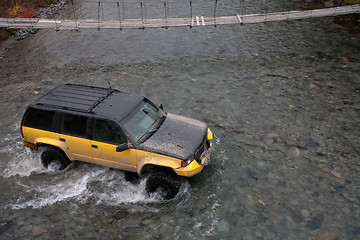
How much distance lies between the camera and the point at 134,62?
1750 centimetres

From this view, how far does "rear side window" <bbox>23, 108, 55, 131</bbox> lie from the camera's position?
9570 mm

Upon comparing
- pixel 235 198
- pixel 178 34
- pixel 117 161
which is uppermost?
pixel 178 34

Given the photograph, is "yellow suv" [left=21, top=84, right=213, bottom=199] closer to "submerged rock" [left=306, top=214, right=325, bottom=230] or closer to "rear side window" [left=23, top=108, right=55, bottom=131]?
"rear side window" [left=23, top=108, right=55, bottom=131]

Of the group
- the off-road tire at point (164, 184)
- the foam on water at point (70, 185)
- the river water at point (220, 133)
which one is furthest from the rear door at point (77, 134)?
the off-road tire at point (164, 184)

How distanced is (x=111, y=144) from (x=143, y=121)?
1.07m

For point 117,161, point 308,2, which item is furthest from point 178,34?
point 117,161

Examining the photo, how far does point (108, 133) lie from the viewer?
9.09 metres

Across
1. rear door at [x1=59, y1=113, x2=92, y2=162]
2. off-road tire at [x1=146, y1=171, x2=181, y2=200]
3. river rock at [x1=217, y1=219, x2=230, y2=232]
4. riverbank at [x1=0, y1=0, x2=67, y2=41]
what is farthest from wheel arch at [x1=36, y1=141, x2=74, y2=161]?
riverbank at [x1=0, y1=0, x2=67, y2=41]

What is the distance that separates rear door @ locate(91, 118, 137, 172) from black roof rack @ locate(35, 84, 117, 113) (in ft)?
2.12

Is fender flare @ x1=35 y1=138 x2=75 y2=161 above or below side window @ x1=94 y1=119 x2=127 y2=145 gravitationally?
below

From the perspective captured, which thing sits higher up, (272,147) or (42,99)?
(42,99)

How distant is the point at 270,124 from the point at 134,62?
27.3 feet

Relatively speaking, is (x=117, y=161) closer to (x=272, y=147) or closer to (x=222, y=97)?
(x=272, y=147)

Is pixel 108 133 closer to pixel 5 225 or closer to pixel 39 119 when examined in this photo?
pixel 39 119
